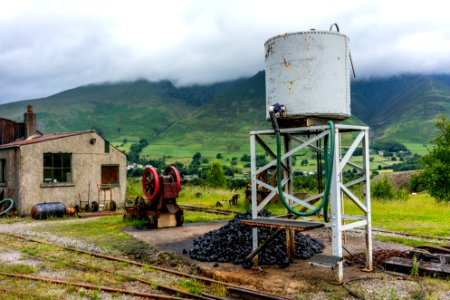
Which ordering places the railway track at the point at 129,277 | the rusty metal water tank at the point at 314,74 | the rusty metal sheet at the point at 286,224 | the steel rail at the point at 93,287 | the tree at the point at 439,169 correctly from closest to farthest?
1. the steel rail at the point at 93,287
2. the railway track at the point at 129,277
3. the rusty metal sheet at the point at 286,224
4. the rusty metal water tank at the point at 314,74
5. the tree at the point at 439,169

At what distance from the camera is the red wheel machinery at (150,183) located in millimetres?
16672

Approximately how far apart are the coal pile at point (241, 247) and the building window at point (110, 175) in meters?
14.0

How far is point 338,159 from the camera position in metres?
8.66

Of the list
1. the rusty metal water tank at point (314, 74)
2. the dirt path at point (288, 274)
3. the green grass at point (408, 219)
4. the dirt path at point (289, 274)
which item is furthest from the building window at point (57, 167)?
the rusty metal water tank at point (314, 74)

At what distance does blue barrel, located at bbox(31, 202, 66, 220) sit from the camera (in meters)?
20.4

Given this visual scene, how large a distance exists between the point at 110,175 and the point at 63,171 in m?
3.05

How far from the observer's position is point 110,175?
25359 mm

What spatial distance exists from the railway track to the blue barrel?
8010 millimetres

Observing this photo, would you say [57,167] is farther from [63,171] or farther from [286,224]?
[286,224]

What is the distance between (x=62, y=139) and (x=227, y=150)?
390 feet

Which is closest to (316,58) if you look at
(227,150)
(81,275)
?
(81,275)

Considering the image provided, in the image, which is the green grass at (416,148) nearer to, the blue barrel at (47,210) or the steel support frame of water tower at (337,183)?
the blue barrel at (47,210)

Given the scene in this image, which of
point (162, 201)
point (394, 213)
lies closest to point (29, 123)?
point (162, 201)

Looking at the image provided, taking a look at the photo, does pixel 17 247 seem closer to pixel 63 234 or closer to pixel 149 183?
pixel 63 234
